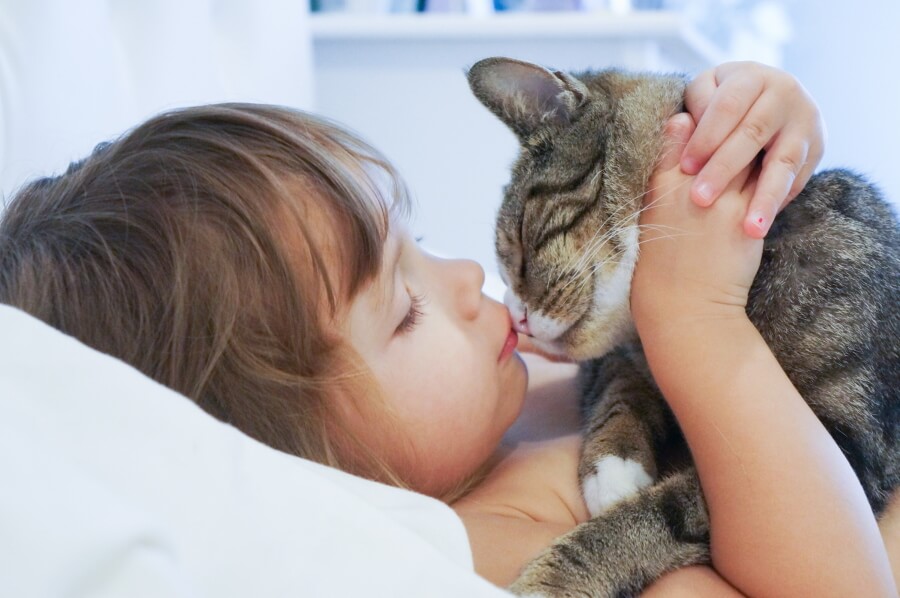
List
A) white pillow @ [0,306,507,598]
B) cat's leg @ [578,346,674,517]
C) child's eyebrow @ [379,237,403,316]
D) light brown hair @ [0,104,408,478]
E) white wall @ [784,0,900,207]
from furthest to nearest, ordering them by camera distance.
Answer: white wall @ [784,0,900,207] < cat's leg @ [578,346,674,517] < child's eyebrow @ [379,237,403,316] < light brown hair @ [0,104,408,478] < white pillow @ [0,306,507,598]

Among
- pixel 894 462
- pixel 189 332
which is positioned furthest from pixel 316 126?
pixel 894 462

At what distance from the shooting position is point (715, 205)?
1.05m

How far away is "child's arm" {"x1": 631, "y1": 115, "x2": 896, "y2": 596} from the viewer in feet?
2.91

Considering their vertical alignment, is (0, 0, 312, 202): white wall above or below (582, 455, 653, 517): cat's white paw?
above

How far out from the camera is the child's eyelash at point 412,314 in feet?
3.31

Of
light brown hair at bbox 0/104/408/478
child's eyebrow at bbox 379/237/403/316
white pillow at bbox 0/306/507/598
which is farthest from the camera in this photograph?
child's eyebrow at bbox 379/237/403/316

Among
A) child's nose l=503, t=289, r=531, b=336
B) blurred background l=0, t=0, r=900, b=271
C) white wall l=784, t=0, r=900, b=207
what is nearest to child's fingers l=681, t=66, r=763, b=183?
child's nose l=503, t=289, r=531, b=336

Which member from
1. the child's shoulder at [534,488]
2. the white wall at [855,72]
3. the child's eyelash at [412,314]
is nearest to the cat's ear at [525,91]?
the child's eyelash at [412,314]

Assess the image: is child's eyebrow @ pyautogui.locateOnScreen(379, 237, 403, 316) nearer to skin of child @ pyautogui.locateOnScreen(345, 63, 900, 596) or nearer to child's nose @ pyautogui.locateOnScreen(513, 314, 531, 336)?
skin of child @ pyautogui.locateOnScreen(345, 63, 900, 596)

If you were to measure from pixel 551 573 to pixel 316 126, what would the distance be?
0.59m

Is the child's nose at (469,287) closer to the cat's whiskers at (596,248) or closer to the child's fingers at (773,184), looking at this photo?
the cat's whiskers at (596,248)

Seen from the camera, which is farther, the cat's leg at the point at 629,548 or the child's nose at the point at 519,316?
the child's nose at the point at 519,316

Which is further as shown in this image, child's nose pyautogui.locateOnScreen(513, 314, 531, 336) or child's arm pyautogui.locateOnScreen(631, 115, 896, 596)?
child's nose pyautogui.locateOnScreen(513, 314, 531, 336)

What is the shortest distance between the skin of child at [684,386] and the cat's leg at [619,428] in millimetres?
54
